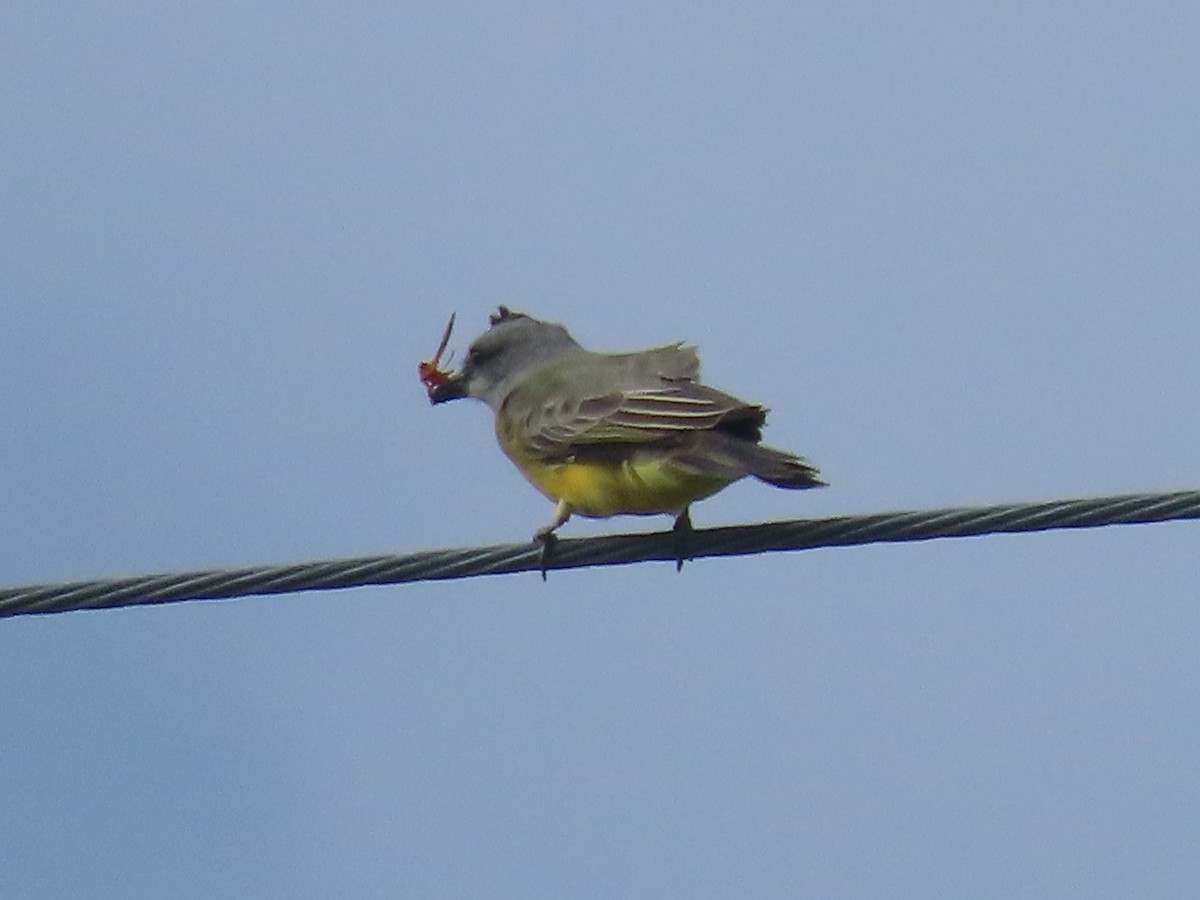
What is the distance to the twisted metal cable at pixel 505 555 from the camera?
290 inches

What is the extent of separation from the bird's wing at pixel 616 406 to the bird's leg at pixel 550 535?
23 centimetres

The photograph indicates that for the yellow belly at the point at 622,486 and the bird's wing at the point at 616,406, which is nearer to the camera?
the bird's wing at the point at 616,406

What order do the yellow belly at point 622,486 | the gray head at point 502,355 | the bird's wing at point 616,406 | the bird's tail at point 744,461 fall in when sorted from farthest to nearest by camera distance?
the gray head at point 502,355 → the yellow belly at point 622,486 → the bird's wing at point 616,406 → the bird's tail at point 744,461

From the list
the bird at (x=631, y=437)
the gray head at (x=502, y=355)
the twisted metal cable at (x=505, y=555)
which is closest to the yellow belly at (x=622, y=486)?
the bird at (x=631, y=437)

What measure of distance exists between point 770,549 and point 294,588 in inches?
63.0

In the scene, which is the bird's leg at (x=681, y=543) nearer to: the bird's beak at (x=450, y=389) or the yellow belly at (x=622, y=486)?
the yellow belly at (x=622, y=486)

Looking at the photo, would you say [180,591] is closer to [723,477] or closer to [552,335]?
[723,477]

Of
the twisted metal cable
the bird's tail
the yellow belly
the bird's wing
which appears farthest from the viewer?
the yellow belly

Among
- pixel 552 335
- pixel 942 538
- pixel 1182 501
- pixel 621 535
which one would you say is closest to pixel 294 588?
pixel 621 535

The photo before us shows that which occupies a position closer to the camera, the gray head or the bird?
the bird

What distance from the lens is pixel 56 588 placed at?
7.73 metres

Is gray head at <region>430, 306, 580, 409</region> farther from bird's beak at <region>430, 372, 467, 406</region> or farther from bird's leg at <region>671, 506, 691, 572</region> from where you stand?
bird's leg at <region>671, 506, 691, 572</region>

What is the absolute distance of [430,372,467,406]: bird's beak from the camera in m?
12.0

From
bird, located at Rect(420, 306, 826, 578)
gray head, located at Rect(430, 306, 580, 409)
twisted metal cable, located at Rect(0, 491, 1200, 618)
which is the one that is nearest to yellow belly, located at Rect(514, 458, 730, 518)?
bird, located at Rect(420, 306, 826, 578)
